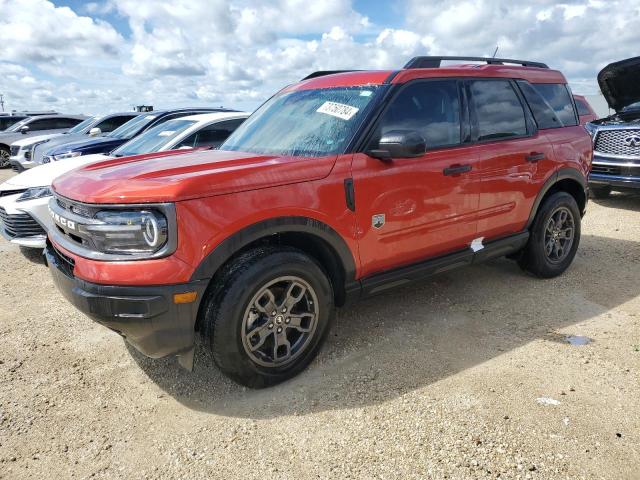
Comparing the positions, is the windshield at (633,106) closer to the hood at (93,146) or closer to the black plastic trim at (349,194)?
the black plastic trim at (349,194)

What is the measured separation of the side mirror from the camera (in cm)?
293

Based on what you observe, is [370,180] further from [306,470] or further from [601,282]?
[601,282]

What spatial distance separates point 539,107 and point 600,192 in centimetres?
503

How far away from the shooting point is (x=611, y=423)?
2559mm

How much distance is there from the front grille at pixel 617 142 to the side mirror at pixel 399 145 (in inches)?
238

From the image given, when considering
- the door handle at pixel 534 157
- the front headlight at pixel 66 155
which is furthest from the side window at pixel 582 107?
the front headlight at pixel 66 155

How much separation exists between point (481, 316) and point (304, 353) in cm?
166

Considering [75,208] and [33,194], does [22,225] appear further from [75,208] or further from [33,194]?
[75,208]

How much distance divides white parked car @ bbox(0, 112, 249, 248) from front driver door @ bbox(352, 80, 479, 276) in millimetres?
1889

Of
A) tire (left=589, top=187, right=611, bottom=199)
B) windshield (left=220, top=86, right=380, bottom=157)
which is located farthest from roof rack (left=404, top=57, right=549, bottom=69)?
tire (left=589, top=187, right=611, bottom=199)

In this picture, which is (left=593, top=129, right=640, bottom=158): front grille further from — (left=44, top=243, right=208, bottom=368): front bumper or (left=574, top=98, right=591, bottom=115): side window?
(left=44, top=243, right=208, bottom=368): front bumper

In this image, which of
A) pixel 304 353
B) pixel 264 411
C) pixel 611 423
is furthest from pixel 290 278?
pixel 611 423

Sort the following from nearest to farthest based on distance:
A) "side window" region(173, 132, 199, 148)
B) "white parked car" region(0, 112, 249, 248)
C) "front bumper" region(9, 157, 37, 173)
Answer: "white parked car" region(0, 112, 249, 248) < "side window" region(173, 132, 199, 148) < "front bumper" region(9, 157, 37, 173)

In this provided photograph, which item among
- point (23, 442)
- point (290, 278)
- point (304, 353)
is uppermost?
point (290, 278)
